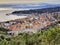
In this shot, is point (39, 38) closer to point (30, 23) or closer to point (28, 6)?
point (30, 23)

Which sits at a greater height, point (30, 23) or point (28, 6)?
point (28, 6)

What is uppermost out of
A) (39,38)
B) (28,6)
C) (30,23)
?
(28,6)

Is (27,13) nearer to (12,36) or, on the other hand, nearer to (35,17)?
(35,17)

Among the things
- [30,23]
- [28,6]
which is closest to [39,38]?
[30,23]

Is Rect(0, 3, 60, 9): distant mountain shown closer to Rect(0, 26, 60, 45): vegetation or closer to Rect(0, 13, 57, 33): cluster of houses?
Rect(0, 13, 57, 33): cluster of houses

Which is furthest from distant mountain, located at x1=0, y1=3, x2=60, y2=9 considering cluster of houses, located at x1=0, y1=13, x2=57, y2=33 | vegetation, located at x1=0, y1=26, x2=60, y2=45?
vegetation, located at x1=0, y1=26, x2=60, y2=45
